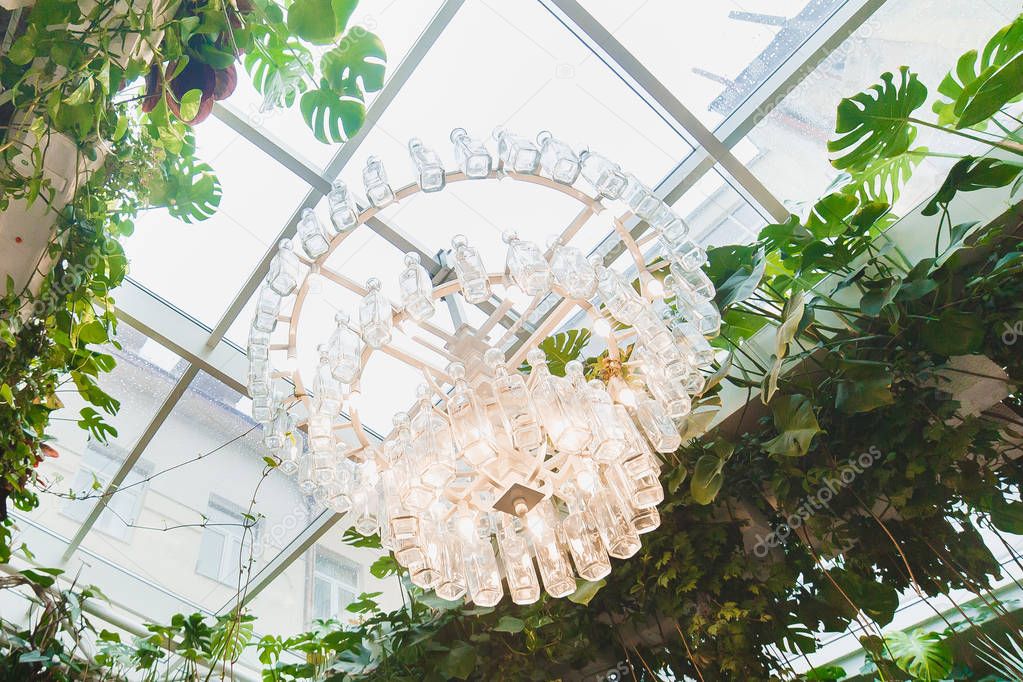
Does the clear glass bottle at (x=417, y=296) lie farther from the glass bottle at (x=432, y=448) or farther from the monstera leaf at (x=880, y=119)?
the monstera leaf at (x=880, y=119)

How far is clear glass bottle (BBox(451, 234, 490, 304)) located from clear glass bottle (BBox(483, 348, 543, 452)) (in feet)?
0.92

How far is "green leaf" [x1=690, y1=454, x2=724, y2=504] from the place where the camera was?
282 cm

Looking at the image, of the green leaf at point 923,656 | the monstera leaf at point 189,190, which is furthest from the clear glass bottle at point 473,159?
the green leaf at point 923,656

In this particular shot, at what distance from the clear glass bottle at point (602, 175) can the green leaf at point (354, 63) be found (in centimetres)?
70

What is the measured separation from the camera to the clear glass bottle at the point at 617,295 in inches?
78.7

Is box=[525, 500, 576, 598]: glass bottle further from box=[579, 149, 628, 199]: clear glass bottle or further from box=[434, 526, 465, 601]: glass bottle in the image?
box=[579, 149, 628, 199]: clear glass bottle

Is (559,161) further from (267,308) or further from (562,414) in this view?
(267,308)

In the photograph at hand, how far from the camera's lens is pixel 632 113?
393cm

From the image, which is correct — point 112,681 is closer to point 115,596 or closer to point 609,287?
point 115,596

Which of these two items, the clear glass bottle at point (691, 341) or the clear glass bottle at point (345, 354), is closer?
the clear glass bottle at point (345, 354)

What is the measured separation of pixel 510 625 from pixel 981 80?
273 cm

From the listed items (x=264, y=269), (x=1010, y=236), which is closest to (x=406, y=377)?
(x=264, y=269)

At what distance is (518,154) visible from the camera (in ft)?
6.57

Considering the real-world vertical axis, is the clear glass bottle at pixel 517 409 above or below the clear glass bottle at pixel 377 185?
below
